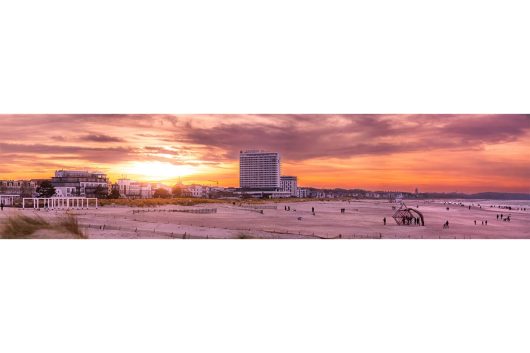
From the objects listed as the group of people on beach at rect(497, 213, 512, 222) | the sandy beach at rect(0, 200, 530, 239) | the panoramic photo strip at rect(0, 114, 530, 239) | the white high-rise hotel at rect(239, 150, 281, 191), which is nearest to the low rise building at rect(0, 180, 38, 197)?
the panoramic photo strip at rect(0, 114, 530, 239)

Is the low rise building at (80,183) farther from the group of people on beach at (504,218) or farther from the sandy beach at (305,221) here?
the group of people on beach at (504,218)

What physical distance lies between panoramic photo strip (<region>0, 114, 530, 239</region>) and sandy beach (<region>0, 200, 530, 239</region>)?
0.04 ft

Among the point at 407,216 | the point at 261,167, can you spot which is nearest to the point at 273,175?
the point at 261,167

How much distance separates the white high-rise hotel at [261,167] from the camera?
23.9ft

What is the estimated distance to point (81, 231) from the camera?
23.7 feet

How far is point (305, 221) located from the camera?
7.34 metres

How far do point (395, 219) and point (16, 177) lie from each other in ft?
13.8

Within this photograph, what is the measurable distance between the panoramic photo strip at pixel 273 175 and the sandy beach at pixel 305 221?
0.5 inches

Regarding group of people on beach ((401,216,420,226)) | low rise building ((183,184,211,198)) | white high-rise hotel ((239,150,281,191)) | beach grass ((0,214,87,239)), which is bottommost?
beach grass ((0,214,87,239))

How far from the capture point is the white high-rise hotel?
7.29 meters

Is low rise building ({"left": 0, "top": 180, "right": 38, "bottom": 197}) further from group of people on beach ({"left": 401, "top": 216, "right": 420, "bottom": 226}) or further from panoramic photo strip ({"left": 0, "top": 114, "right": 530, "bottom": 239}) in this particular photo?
group of people on beach ({"left": 401, "top": 216, "right": 420, "bottom": 226})

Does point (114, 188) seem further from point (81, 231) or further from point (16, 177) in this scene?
point (16, 177)
